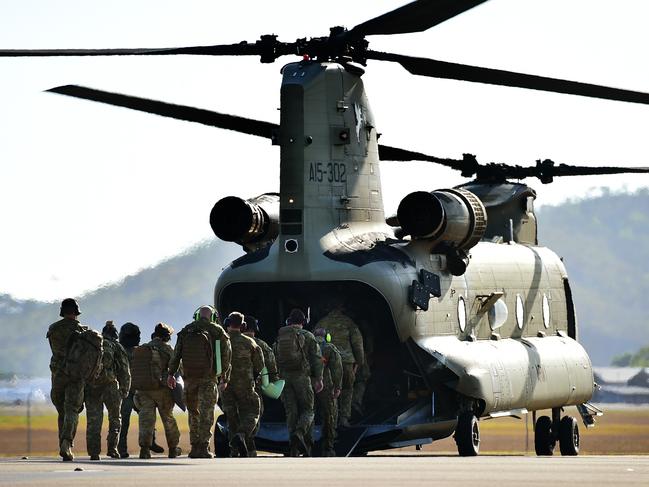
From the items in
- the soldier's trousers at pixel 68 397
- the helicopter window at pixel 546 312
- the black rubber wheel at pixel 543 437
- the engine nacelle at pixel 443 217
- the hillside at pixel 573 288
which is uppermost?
the hillside at pixel 573 288

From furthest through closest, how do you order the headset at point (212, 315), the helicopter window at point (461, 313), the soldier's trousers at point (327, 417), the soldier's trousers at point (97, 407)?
the helicopter window at point (461, 313) → the soldier's trousers at point (327, 417) → the soldier's trousers at point (97, 407) → the headset at point (212, 315)

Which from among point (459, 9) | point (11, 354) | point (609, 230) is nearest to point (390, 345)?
point (459, 9)

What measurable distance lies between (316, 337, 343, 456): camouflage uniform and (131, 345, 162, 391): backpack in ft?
7.28

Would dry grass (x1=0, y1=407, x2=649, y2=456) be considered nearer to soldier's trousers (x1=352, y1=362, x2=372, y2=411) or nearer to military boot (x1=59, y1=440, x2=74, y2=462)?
soldier's trousers (x1=352, y1=362, x2=372, y2=411)

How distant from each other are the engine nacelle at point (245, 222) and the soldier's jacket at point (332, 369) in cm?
294

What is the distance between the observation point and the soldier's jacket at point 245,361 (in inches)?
931

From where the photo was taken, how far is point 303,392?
78.5ft

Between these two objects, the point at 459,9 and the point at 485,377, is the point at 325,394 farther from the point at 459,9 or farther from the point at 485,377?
the point at 459,9

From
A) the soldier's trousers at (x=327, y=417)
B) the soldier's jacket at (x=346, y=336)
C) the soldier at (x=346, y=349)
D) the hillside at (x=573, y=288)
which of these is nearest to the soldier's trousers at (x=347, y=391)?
the soldier at (x=346, y=349)

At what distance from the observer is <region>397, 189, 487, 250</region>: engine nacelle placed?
82.8 ft

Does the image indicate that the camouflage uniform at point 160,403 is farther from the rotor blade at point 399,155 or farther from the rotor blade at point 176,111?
the rotor blade at point 399,155

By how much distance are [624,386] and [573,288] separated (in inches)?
1474

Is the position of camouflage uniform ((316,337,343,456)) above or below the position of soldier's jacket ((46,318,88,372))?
below

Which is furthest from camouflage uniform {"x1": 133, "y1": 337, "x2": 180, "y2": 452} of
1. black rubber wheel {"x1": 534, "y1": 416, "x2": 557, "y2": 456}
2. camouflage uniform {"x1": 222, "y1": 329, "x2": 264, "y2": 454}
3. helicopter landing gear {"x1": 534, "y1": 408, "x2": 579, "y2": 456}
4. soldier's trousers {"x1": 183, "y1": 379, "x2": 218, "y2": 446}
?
black rubber wheel {"x1": 534, "y1": 416, "x2": 557, "y2": 456}
